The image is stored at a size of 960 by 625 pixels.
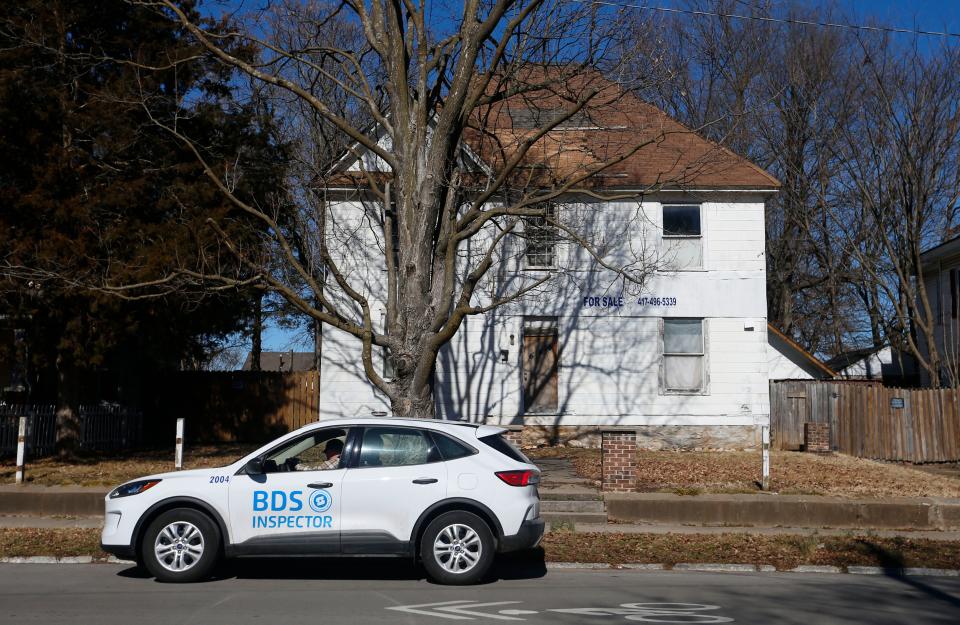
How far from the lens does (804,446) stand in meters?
21.4

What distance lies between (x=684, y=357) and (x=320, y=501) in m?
13.5

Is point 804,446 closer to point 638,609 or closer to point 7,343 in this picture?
point 638,609

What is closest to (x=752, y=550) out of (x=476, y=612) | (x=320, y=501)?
(x=476, y=612)

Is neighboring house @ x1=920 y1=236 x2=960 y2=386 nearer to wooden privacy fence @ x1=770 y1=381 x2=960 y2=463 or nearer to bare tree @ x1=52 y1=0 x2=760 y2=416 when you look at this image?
wooden privacy fence @ x1=770 y1=381 x2=960 y2=463

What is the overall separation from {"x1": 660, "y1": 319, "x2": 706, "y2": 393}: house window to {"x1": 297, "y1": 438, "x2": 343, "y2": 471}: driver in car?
41.6 feet

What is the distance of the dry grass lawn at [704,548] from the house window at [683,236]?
984cm

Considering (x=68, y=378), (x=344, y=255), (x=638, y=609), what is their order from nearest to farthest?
(x=638, y=609), (x=68, y=378), (x=344, y=255)

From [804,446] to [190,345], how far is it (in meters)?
14.4

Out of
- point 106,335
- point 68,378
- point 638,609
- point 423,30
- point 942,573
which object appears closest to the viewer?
point 638,609

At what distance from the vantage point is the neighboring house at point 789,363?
26531 mm

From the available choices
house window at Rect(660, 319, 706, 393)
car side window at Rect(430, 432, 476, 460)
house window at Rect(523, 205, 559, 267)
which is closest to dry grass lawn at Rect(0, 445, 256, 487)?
car side window at Rect(430, 432, 476, 460)

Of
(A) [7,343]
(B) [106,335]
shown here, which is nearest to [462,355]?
(B) [106,335]

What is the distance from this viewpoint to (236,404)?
74.7 ft

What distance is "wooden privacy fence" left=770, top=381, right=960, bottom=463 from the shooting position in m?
22.1
